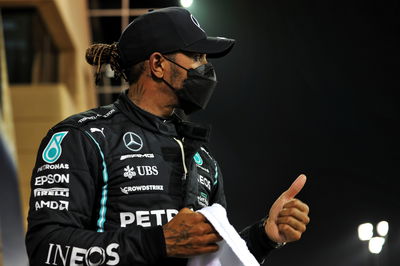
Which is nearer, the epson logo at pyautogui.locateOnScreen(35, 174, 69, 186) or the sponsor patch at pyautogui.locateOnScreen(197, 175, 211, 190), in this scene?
the epson logo at pyautogui.locateOnScreen(35, 174, 69, 186)

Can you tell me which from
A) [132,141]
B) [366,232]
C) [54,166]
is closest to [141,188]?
[132,141]

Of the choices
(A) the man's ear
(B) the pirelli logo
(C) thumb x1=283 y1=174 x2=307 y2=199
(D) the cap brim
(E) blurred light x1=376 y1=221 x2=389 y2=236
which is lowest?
(E) blurred light x1=376 y1=221 x2=389 y2=236

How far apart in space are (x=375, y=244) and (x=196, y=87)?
6.20 m

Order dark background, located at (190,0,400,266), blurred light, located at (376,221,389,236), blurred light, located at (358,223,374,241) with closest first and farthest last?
blurred light, located at (376,221,389,236) → blurred light, located at (358,223,374,241) → dark background, located at (190,0,400,266)

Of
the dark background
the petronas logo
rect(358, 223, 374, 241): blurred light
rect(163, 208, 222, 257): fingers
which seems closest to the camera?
rect(163, 208, 222, 257): fingers

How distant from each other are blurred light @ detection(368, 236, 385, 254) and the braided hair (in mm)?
6115

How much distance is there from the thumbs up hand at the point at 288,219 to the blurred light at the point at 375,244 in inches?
240

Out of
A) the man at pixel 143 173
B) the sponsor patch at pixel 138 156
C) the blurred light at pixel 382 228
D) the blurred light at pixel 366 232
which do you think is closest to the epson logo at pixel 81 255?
the man at pixel 143 173

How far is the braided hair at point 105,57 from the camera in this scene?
2838 millimetres

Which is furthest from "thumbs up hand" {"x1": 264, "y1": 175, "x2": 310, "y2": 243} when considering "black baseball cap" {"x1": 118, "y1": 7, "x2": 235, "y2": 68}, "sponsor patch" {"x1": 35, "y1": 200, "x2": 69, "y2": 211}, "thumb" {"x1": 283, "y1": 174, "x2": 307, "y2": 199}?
"sponsor patch" {"x1": 35, "y1": 200, "x2": 69, "y2": 211}

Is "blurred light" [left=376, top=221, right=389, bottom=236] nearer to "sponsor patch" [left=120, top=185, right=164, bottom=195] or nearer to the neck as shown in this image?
the neck

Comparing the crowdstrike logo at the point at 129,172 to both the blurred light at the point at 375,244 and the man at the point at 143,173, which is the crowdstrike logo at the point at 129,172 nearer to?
the man at the point at 143,173

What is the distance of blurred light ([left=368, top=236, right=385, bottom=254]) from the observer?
Answer: 332 inches

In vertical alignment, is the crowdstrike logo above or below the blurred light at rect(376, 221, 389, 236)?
above
